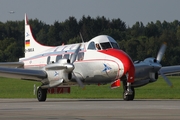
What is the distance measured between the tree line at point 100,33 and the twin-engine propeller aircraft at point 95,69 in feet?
257

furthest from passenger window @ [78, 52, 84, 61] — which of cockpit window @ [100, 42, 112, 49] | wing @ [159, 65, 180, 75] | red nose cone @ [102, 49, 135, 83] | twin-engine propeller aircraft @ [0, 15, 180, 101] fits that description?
wing @ [159, 65, 180, 75]

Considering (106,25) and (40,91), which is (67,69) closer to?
(40,91)

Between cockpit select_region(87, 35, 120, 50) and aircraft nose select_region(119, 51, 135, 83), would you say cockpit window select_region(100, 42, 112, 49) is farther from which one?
aircraft nose select_region(119, 51, 135, 83)

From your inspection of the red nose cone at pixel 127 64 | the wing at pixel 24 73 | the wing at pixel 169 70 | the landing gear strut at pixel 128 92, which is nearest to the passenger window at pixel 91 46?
the red nose cone at pixel 127 64

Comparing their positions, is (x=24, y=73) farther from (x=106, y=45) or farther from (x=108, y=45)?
(x=108, y=45)

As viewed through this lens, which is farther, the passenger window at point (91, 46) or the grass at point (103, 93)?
the grass at point (103, 93)

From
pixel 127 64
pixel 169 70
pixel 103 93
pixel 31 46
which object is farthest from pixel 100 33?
pixel 127 64

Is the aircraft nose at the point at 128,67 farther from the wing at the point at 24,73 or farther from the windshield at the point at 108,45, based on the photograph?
the wing at the point at 24,73

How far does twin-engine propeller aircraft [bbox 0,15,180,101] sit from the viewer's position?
34844 millimetres

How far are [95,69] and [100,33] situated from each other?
113m

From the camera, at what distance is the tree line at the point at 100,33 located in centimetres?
12150

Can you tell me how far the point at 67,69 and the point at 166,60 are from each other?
81.5 m

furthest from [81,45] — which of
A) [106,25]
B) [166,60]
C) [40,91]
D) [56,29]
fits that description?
[56,29]

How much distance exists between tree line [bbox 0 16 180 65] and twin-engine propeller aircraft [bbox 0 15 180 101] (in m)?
78.4
